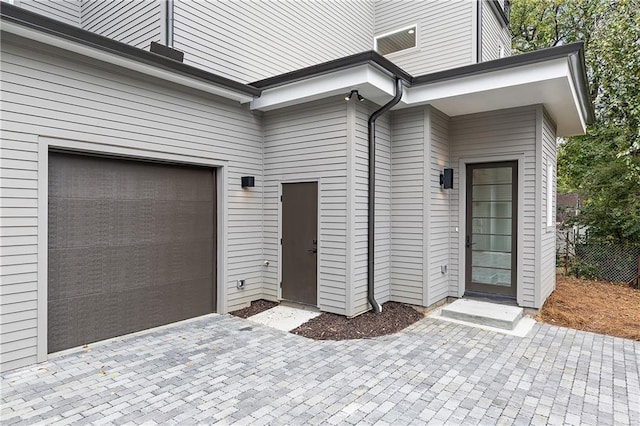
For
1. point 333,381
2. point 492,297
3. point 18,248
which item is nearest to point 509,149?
point 492,297

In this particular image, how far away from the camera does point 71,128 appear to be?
12.8ft

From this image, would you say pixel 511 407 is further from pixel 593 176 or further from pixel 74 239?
pixel 593 176

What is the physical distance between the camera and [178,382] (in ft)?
10.9

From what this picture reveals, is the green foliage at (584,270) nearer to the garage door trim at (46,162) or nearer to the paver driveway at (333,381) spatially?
the paver driveway at (333,381)

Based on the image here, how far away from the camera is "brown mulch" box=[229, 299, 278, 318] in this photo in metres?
5.47

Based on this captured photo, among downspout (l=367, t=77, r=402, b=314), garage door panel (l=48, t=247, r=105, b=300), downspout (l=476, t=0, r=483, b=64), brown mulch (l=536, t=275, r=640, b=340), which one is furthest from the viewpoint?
downspout (l=476, t=0, r=483, b=64)

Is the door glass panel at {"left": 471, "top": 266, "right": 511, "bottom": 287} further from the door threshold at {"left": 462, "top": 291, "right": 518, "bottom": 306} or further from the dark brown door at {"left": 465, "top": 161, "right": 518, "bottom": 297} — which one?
the door threshold at {"left": 462, "top": 291, "right": 518, "bottom": 306}

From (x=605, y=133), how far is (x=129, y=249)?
11.8 meters

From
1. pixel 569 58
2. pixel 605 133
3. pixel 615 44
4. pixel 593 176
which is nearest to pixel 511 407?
pixel 569 58

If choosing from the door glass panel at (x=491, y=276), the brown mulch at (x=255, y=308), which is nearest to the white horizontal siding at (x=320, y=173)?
the brown mulch at (x=255, y=308)

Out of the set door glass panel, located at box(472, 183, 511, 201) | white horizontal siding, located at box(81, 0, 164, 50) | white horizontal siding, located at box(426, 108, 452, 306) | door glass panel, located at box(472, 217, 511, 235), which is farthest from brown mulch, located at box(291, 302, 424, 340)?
white horizontal siding, located at box(81, 0, 164, 50)

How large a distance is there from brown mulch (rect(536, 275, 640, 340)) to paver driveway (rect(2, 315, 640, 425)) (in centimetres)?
54

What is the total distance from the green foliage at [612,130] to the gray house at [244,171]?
10.3ft

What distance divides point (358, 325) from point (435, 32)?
20.6 ft
